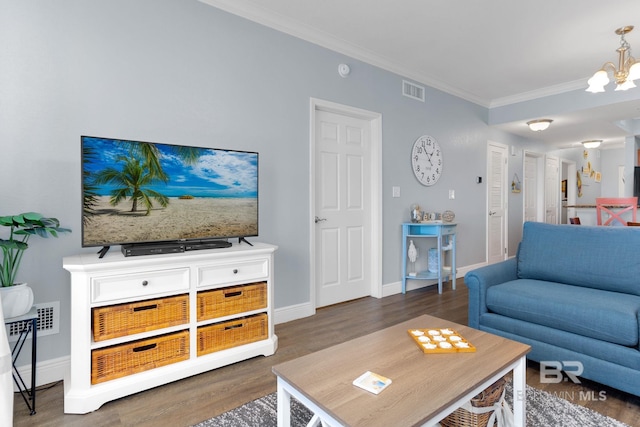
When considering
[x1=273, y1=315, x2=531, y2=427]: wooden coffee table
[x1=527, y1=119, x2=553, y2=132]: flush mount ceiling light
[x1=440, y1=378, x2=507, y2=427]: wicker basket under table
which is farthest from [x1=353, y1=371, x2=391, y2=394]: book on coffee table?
[x1=527, y1=119, x2=553, y2=132]: flush mount ceiling light

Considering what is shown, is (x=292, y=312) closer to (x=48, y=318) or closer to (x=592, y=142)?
(x=48, y=318)

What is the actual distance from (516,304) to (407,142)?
2403mm

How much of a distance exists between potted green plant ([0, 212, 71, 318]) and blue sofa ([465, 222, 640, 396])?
274 centimetres

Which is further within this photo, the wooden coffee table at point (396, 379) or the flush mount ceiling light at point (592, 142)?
the flush mount ceiling light at point (592, 142)

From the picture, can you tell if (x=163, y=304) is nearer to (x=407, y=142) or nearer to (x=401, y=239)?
(x=401, y=239)

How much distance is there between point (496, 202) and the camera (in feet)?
18.6

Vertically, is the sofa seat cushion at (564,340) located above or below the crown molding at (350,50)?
below

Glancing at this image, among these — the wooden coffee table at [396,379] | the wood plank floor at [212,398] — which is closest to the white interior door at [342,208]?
the wood plank floor at [212,398]

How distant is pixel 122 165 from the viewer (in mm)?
2035

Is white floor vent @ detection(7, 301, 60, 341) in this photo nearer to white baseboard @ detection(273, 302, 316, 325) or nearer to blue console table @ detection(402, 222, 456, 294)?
white baseboard @ detection(273, 302, 316, 325)

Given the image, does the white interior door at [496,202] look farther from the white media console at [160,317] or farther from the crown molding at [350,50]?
the white media console at [160,317]

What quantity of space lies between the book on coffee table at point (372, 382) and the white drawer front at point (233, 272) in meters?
1.25

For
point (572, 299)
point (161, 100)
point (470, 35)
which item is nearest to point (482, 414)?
point (572, 299)

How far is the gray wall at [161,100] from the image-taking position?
1975 millimetres
